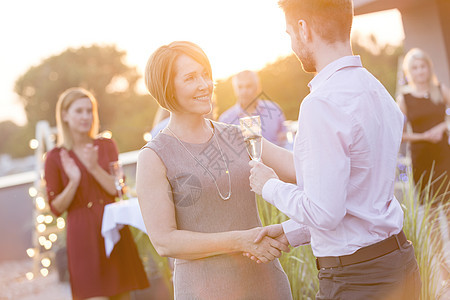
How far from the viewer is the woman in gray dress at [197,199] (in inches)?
73.0

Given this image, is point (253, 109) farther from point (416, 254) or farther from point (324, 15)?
point (324, 15)

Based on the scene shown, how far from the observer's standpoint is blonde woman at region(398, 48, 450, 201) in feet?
16.0

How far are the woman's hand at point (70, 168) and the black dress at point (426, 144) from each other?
294cm

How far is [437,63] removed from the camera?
820 cm

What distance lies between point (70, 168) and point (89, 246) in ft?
1.90

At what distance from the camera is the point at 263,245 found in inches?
72.4

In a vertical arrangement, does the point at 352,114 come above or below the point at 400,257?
above

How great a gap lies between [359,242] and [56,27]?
23551mm

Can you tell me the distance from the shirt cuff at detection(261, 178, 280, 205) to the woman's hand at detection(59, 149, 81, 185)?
2476mm

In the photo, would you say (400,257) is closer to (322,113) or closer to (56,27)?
(322,113)

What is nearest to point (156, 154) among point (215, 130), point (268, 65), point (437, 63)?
point (215, 130)

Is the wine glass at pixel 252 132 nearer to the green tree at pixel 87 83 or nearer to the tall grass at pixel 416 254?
the tall grass at pixel 416 254

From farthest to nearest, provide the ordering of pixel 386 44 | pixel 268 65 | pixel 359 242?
pixel 386 44
pixel 268 65
pixel 359 242

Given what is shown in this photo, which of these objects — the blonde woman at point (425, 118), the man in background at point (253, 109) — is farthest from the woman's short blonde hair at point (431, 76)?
the man in background at point (253, 109)
